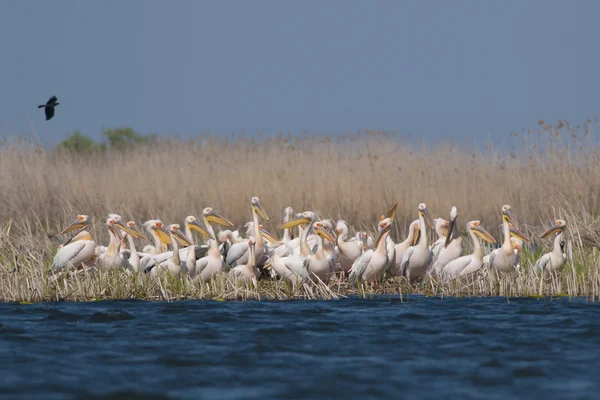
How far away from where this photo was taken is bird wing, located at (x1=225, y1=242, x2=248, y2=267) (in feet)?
35.8

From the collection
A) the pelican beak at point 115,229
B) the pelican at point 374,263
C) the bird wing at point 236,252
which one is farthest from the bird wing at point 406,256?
the pelican beak at point 115,229

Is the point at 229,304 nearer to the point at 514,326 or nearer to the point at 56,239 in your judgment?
the point at 514,326

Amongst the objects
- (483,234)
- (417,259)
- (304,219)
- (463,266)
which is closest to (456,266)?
(463,266)

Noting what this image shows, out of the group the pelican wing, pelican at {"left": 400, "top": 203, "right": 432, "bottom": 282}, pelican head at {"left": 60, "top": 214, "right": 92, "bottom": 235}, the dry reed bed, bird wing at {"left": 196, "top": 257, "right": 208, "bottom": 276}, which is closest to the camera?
the pelican wing

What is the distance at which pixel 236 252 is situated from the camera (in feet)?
36.0

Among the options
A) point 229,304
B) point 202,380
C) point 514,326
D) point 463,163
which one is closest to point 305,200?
point 463,163

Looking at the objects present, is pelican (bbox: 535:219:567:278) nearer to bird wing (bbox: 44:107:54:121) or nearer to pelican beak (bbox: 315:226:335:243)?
pelican beak (bbox: 315:226:335:243)

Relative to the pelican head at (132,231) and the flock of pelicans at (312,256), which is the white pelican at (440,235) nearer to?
the flock of pelicans at (312,256)

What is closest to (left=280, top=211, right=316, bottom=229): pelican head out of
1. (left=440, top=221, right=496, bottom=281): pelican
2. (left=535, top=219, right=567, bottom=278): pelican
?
(left=440, top=221, right=496, bottom=281): pelican

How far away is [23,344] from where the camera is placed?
293 inches

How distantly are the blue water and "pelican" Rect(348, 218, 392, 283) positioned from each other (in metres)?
0.79

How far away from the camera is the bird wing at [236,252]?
10.9 m

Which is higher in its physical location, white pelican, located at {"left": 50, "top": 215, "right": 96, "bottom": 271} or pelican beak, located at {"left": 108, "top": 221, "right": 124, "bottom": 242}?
pelican beak, located at {"left": 108, "top": 221, "right": 124, "bottom": 242}

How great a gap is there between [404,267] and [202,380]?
187 inches
